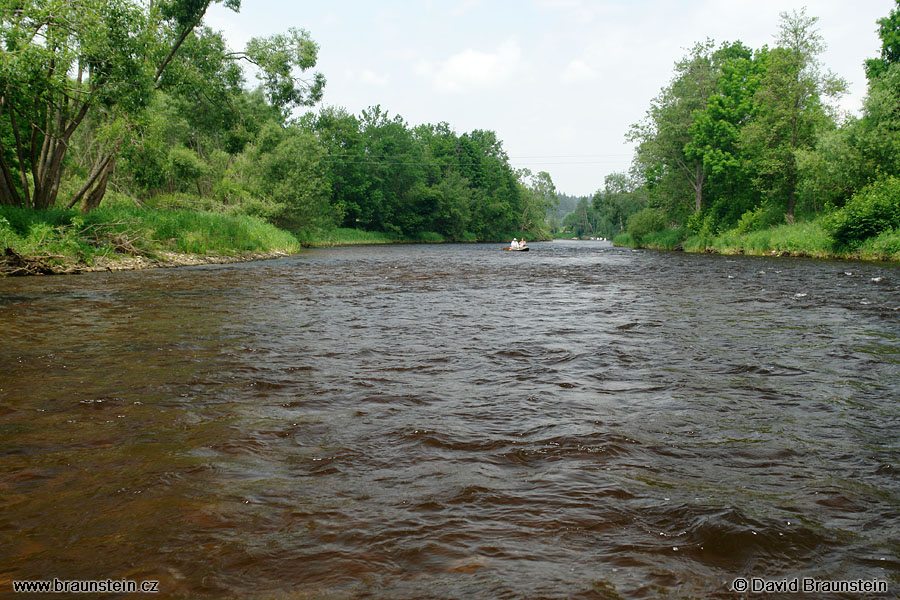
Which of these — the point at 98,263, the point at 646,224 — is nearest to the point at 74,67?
the point at 98,263

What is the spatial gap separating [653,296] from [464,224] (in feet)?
272

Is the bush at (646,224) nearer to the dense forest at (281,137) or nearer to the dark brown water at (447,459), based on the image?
the dense forest at (281,137)

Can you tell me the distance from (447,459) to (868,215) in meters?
30.9

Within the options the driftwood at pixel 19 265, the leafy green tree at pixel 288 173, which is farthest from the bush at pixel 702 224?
the driftwood at pixel 19 265

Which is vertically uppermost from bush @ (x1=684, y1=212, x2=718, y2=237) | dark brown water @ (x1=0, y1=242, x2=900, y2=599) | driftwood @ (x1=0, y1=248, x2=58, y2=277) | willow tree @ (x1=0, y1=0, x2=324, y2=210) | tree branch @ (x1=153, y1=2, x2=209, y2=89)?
tree branch @ (x1=153, y1=2, x2=209, y2=89)

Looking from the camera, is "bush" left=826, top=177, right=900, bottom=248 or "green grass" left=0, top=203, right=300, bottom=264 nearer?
"green grass" left=0, top=203, right=300, bottom=264

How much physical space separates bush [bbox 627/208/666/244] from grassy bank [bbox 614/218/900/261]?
403 inches

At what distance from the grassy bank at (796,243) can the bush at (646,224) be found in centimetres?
1025

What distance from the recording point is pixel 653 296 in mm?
15164

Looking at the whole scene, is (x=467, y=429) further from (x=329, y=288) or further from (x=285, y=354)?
(x=329, y=288)

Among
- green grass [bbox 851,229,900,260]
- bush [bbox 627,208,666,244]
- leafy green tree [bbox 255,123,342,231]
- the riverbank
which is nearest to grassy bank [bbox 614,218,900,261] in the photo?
green grass [bbox 851,229,900,260]

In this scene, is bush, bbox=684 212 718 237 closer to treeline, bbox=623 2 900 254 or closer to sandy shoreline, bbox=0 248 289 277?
treeline, bbox=623 2 900 254

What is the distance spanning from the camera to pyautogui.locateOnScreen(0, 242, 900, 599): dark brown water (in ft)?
9.53

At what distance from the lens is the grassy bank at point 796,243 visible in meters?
26.9
